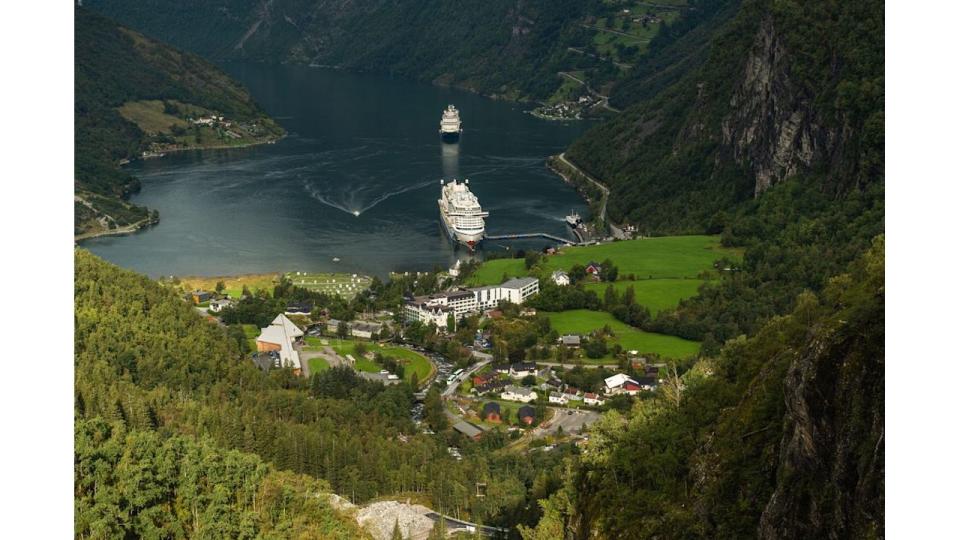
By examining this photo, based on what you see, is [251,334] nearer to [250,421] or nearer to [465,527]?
[250,421]

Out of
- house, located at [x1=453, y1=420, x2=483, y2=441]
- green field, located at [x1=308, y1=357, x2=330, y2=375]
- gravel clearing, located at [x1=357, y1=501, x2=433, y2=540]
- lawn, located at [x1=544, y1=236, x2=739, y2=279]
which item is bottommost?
gravel clearing, located at [x1=357, y1=501, x2=433, y2=540]

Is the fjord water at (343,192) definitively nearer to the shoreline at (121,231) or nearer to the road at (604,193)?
the shoreline at (121,231)

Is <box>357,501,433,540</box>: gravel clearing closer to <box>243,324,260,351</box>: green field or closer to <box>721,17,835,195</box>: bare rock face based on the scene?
<box>243,324,260,351</box>: green field

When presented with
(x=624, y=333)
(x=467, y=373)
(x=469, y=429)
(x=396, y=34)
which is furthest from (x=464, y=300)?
(x=396, y=34)

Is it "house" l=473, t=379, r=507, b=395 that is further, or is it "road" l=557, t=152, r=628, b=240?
"road" l=557, t=152, r=628, b=240

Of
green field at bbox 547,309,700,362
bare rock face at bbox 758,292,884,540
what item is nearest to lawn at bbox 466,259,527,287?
green field at bbox 547,309,700,362

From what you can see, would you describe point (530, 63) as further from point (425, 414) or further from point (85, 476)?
point (85, 476)
